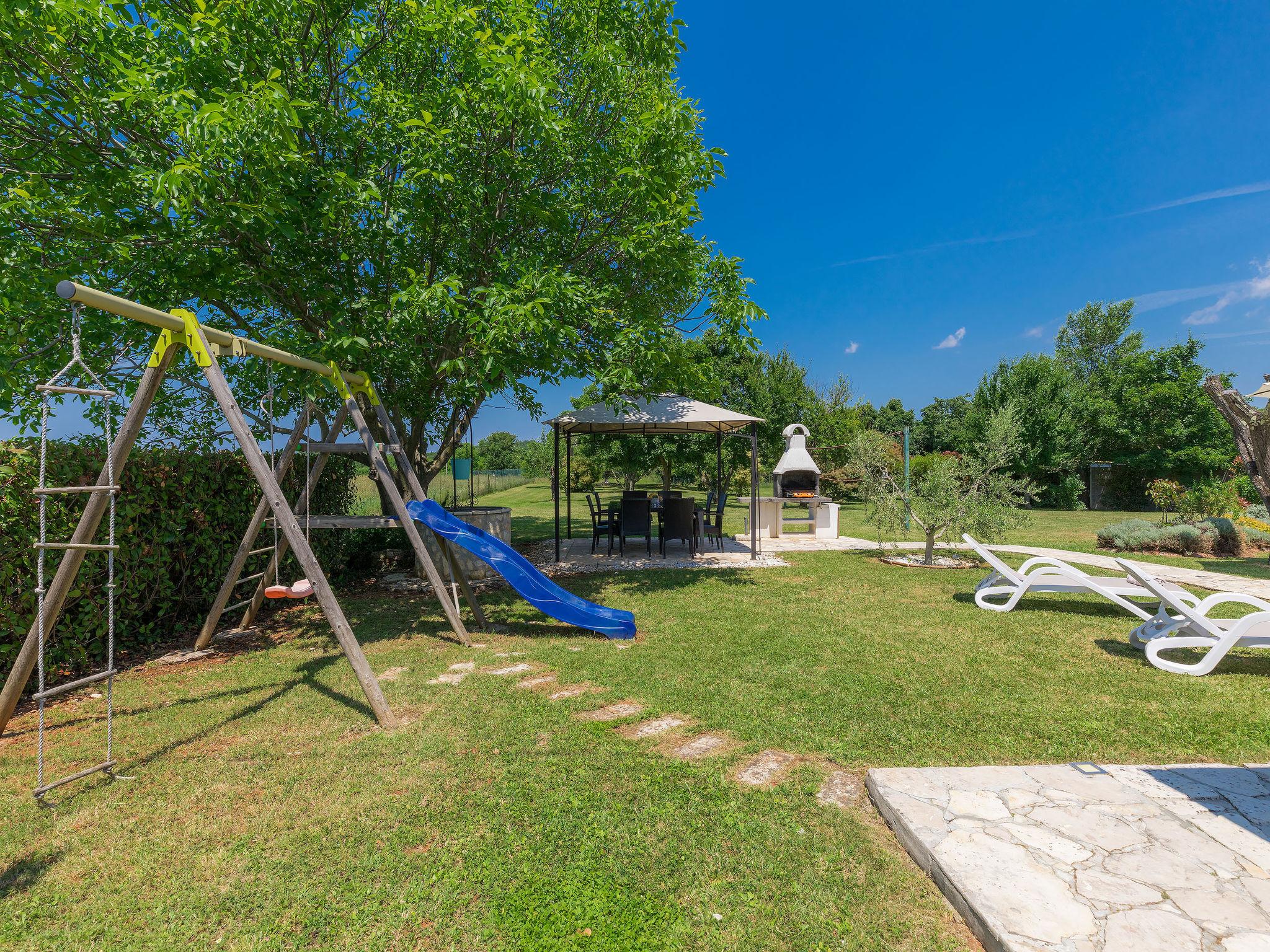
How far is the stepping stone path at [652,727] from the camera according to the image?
3.42 meters

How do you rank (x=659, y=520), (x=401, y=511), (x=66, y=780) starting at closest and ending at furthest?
(x=66, y=780) → (x=401, y=511) → (x=659, y=520)

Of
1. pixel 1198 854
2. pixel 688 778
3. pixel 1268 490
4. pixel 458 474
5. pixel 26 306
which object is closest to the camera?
pixel 1198 854

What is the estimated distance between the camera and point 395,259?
6.74 meters

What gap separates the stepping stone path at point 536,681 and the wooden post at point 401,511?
1.09 meters

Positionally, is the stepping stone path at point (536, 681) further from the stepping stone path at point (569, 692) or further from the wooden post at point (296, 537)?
the wooden post at point (296, 537)

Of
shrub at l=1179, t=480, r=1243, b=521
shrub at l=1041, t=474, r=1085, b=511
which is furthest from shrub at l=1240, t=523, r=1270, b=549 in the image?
shrub at l=1041, t=474, r=1085, b=511

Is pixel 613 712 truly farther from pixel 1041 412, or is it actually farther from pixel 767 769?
pixel 1041 412

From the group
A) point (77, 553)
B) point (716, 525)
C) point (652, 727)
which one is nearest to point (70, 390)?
point (77, 553)

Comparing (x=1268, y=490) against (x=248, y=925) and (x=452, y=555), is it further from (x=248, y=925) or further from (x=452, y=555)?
(x=452, y=555)

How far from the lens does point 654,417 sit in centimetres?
955

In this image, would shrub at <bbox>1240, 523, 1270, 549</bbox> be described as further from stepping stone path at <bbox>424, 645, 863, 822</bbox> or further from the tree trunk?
stepping stone path at <bbox>424, 645, 863, 822</bbox>

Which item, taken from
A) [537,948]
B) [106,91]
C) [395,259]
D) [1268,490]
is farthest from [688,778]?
[106,91]

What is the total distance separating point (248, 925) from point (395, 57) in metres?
7.80

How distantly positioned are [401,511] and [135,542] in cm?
221
